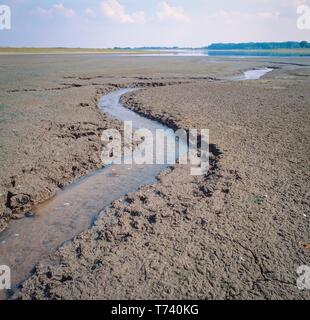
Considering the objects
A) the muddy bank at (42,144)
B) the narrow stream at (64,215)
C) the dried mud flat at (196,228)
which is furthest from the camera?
the muddy bank at (42,144)

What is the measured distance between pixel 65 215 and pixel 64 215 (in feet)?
0.05

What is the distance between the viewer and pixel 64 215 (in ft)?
16.2

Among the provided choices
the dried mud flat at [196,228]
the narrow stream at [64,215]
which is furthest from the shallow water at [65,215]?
the dried mud flat at [196,228]

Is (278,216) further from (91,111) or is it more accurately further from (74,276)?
(91,111)

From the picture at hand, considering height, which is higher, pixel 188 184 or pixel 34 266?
pixel 188 184

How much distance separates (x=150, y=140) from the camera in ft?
28.1

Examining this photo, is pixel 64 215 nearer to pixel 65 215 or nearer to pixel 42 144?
pixel 65 215

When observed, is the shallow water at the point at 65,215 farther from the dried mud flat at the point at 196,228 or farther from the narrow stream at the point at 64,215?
the dried mud flat at the point at 196,228

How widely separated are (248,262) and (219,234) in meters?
0.59

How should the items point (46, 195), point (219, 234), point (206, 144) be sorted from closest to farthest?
point (219, 234) < point (46, 195) < point (206, 144)

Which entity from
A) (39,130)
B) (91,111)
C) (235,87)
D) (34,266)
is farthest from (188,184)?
(235,87)

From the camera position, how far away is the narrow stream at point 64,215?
3.99 meters

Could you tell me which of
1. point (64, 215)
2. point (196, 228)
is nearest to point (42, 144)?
point (64, 215)

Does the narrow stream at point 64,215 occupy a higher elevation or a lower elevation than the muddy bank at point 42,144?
lower
